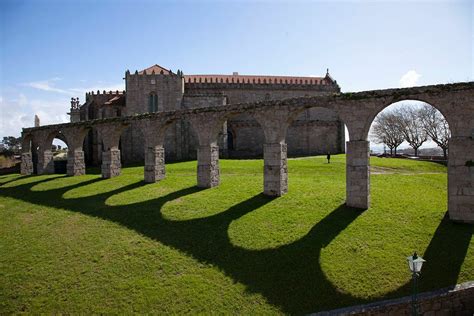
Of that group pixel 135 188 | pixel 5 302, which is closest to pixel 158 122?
pixel 135 188

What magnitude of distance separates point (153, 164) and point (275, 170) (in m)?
10.2

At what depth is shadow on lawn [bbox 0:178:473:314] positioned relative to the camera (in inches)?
403

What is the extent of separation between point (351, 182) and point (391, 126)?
41190 millimetres

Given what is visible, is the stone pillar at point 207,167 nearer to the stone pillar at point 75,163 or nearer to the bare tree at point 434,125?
the stone pillar at point 75,163

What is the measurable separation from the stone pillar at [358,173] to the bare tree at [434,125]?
31022mm

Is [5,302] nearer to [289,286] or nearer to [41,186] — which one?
[289,286]

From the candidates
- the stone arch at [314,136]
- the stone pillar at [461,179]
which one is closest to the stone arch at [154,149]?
the stone pillar at [461,179]

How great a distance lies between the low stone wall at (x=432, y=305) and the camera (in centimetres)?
922

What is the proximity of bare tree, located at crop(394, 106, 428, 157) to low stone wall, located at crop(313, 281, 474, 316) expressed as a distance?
40308 mm

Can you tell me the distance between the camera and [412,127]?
157 feet

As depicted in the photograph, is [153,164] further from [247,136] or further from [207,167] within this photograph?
A: [247,136]

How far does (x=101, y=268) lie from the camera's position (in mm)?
11641

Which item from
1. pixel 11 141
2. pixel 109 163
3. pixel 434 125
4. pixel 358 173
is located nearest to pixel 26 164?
pixel 109 163

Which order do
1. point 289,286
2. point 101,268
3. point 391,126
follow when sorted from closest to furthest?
point 289,286
point 101,268
point 391,126
